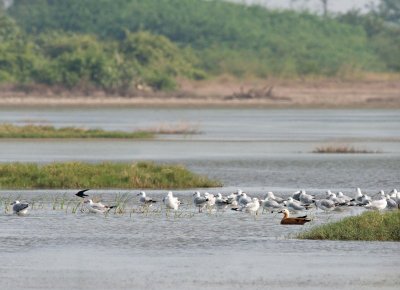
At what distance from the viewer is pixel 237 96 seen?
313 ft

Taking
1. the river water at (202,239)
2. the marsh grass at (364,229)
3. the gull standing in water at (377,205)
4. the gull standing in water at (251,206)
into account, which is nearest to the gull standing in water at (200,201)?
the river water at (202,239)

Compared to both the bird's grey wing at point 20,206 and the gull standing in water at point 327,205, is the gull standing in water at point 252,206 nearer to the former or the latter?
the gull standing in water at point 327,205

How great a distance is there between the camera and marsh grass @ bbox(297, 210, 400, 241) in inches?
902

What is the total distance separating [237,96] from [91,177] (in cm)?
6241

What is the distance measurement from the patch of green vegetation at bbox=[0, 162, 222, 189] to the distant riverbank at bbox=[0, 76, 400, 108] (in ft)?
198

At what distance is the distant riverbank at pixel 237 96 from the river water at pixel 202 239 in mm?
45363

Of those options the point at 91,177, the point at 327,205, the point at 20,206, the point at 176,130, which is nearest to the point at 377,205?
the point at 327,205

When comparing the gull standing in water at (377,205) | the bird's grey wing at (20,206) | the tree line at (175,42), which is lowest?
the tree line at (175,42)

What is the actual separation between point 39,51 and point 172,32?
1898 centimetres

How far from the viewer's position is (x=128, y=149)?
1983 inches

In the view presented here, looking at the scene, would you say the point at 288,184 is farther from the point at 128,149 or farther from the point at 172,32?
the point at 172,32

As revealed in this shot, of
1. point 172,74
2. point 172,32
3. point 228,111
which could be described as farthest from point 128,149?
point 172,32

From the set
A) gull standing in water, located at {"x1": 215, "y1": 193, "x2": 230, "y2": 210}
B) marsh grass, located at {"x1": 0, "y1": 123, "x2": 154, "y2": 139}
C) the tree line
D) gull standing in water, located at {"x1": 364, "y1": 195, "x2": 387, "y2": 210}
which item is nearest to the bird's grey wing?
gull standing in water, located at {"x1": 215, "y1": 193, "x2": 230, "y2": 210}

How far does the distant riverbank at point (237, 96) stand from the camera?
9506cm
